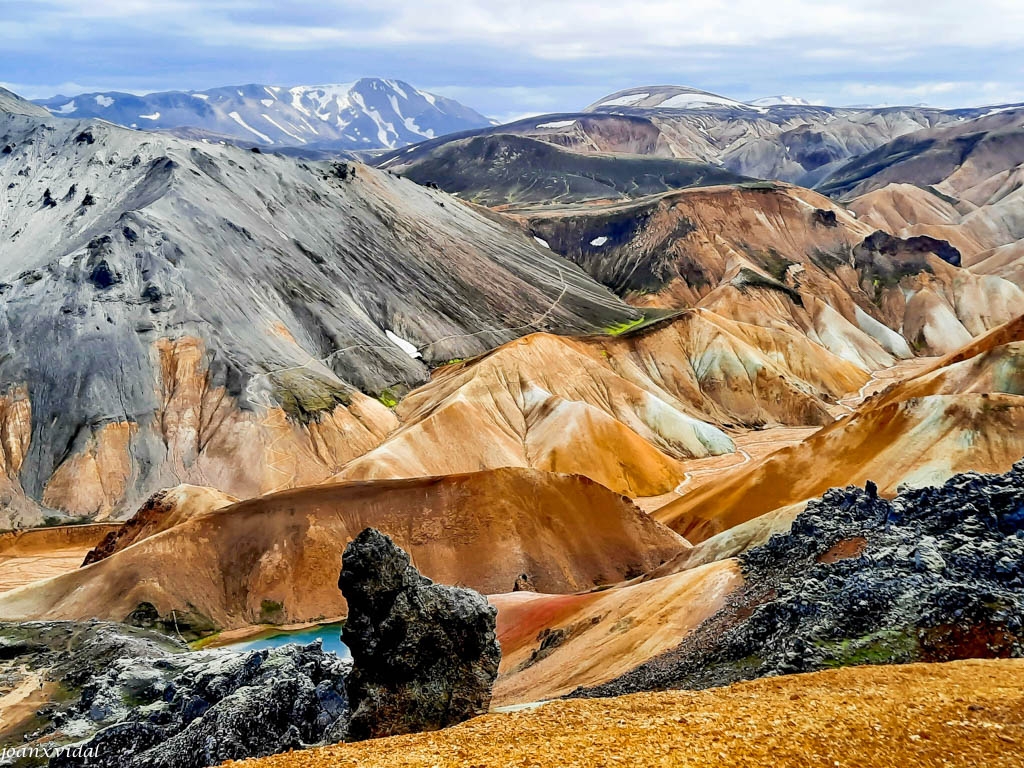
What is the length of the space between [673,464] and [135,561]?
4771 cm

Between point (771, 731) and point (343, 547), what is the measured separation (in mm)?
37395

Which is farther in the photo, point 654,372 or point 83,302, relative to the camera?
point 654,372

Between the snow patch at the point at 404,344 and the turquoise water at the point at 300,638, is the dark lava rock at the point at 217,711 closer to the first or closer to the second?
the turquoise water at the point at 300,638

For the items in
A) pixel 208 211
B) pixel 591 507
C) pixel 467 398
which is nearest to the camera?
pixel 591 507

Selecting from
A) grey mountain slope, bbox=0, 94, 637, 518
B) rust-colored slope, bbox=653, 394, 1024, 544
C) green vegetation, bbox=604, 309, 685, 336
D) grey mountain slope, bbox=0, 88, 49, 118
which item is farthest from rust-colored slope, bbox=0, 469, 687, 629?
grey mountain slope, bbox=0, 88, 49, 118

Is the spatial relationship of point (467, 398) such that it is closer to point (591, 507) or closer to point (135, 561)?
point (591, 507)

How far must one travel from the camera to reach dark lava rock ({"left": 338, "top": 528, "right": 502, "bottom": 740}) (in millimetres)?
19547

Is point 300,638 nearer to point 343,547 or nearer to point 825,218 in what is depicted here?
point 343,547

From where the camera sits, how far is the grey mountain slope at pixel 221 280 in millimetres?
72938

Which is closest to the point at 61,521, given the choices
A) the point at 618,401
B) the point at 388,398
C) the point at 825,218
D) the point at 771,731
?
the point at 388,398

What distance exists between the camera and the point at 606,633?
99.7 ft

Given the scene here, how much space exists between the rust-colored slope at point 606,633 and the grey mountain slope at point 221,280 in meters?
43.5

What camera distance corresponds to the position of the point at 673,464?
255 feet

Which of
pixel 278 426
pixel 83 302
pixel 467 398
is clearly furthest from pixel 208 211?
pixel 467 398
